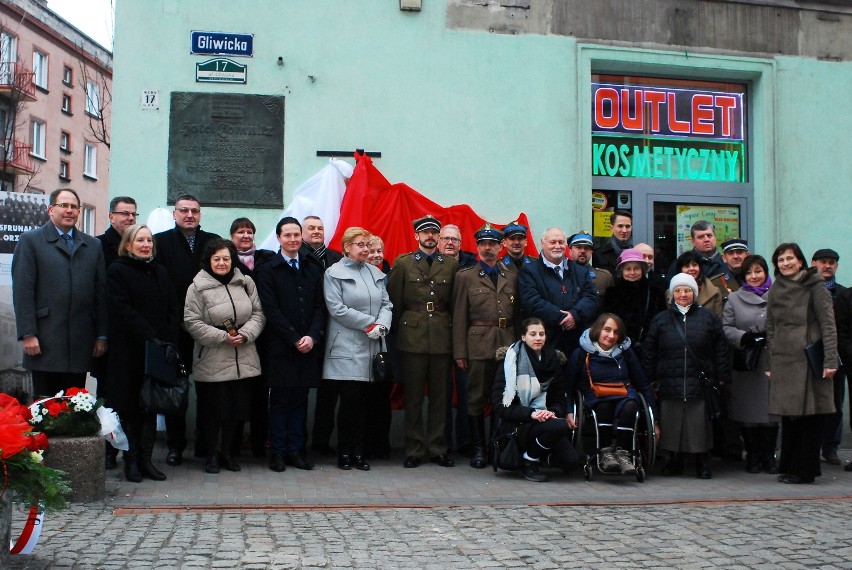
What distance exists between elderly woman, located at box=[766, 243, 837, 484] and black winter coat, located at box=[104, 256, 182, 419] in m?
4.73

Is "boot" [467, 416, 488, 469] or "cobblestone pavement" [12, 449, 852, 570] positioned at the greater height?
"boot" [467, 416, 488, 469]

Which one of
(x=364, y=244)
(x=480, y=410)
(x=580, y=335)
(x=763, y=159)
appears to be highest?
→ (x=763, y=159)

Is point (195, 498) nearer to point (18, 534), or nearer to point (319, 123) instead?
point (18, 534)

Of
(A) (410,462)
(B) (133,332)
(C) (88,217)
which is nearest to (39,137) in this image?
(C) (88,217)

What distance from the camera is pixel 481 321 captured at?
322 inches

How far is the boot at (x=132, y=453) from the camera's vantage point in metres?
7.14

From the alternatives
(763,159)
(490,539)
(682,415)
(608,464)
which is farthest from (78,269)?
(763,159)

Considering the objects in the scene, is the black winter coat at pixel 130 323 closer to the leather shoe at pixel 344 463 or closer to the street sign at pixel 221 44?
the leather shoe at pixel 344 463

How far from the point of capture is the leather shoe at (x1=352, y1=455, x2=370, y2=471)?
799cm

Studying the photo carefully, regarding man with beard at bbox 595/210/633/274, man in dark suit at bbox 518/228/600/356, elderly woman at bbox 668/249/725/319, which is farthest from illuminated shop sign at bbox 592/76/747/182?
man in dark suit at bbox 518/228/600/356

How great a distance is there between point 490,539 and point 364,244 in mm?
3172

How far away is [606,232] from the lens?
10.4 m

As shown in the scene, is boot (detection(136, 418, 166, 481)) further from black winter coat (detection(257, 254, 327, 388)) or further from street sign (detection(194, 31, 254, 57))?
street sign (detection(194, 31, 254, 57))

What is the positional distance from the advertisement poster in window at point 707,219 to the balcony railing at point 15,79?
24828 mm
